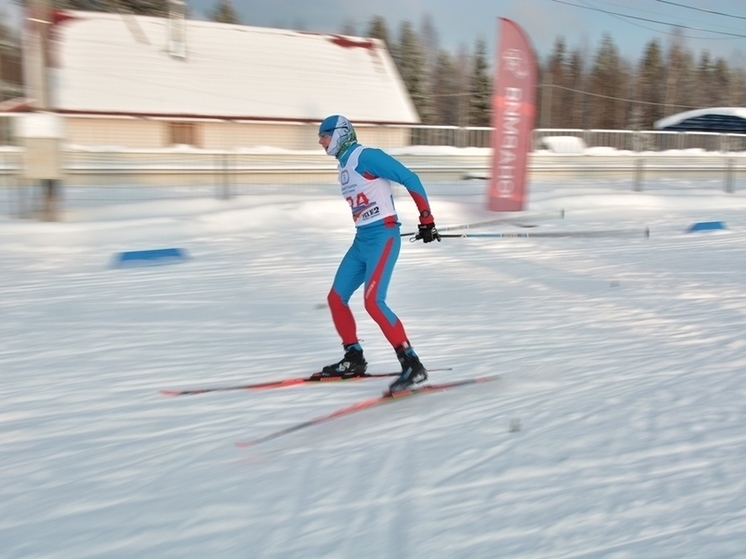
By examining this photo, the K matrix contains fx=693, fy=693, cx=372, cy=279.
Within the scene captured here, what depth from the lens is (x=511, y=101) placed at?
46.8 ft

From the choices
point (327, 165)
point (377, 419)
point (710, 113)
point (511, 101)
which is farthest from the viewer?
point (710, 113)

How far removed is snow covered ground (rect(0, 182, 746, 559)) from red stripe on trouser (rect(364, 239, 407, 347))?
0.45 meters

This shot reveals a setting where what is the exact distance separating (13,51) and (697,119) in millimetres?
36688

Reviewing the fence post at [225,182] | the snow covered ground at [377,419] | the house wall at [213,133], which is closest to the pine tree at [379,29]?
the house wall at [213,133]

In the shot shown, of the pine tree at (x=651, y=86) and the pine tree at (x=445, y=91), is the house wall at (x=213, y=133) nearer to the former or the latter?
the pine tree at (x=445, y=91)

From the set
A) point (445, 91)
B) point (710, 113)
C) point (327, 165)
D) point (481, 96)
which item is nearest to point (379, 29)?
point (445, 91)

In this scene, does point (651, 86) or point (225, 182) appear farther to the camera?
point (651, 86)

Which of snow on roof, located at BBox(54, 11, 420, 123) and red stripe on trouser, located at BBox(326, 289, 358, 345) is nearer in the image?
red stripe on trouser, located at BBox(326, 289, 358, 345)

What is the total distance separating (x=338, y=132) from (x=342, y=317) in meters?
1.27

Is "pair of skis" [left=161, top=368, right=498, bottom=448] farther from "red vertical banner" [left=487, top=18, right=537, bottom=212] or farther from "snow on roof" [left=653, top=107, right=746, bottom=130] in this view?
"snow on roof" [left=653, top=107, right=746, bottom=130]

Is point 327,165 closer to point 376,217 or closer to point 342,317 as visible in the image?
point 342,317

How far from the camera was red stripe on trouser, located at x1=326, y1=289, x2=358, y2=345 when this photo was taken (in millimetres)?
4840

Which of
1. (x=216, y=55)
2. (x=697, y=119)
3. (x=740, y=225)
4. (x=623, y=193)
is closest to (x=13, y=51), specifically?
(x=216, y=55)

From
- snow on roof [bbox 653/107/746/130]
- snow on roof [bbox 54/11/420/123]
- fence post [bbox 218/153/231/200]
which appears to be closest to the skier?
fence post [bbox 218/153/231/200]
